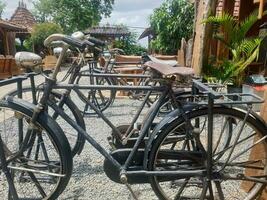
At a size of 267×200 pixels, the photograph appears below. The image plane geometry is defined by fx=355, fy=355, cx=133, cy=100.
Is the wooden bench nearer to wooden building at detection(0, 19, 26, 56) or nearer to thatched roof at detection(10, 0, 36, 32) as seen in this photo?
wooden building at detection(0, 19, 26, 56)

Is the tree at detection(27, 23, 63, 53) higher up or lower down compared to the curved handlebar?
lower down

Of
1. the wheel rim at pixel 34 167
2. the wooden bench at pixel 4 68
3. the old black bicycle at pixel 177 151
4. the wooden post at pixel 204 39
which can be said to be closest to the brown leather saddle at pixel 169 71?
the old black bicycle at pixel 177 151

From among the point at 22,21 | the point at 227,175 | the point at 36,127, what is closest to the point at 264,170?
the point at 227,175

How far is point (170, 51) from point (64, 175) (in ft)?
39.5

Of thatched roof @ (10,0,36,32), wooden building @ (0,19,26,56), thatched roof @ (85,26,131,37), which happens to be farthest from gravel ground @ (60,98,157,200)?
thatched roof @ (10,0,36,32)

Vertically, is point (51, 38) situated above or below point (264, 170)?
above

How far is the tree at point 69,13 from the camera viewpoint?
3142 cm

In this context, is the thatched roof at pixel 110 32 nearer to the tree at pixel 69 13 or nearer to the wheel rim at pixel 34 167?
the tree at pixel 69 13

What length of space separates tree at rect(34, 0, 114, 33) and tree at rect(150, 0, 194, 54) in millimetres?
18084

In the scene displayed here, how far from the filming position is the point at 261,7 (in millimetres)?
6254

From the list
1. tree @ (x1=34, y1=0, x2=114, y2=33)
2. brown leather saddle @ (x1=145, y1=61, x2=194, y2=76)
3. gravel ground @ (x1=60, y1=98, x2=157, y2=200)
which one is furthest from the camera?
tree @ (x1=34, y1=0, x2=114, y2=33)

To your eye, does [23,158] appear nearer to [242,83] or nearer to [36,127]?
[36,127]

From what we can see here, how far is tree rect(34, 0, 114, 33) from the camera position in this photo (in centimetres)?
3142

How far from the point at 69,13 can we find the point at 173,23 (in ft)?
66.8
